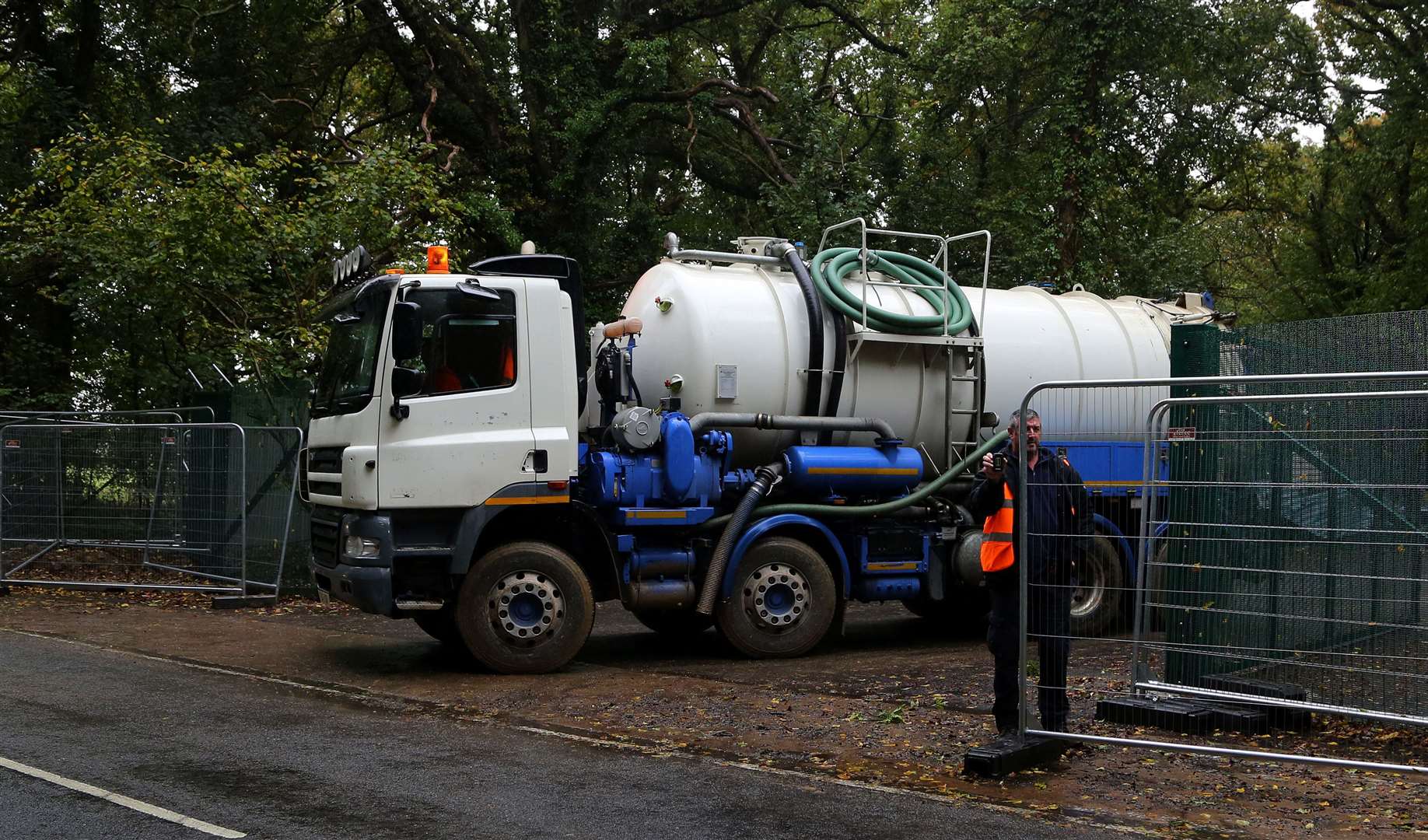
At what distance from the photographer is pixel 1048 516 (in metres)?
7.08

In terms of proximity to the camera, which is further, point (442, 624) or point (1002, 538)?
point (442, 624)

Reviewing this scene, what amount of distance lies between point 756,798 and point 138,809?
9.19 feet

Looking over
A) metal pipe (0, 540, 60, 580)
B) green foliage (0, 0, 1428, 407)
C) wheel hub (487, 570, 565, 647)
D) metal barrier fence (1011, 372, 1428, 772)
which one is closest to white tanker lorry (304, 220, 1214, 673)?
wheel hub (487, 570, 565, 647)

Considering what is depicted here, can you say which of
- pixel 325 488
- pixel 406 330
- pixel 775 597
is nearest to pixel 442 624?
pixel 325 488

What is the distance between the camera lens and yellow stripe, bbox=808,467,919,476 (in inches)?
424

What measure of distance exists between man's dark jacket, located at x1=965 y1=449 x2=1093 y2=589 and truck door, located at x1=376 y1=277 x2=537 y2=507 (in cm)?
397

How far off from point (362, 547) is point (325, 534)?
81 centimetres

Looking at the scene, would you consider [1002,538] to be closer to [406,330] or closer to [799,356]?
[799,356]

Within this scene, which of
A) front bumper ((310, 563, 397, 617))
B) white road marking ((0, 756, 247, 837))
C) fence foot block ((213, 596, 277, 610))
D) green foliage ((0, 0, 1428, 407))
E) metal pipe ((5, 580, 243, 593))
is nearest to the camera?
white road marking ((0, 756, 247, 837))

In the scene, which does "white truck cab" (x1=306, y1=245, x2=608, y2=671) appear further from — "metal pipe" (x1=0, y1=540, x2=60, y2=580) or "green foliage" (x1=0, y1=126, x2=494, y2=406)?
"metal pipe" (x1=0, y1=540, x2=60, y2=580)

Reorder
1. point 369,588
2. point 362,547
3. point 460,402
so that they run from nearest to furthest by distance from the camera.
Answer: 1. point 369,588
2. point 362,547
3. point 460,402

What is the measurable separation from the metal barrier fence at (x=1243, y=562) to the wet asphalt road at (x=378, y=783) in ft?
5.13

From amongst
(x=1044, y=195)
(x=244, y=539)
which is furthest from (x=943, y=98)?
(x=244, y=539)

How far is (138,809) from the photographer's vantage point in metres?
5.79
